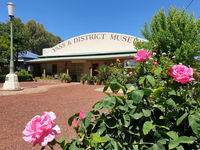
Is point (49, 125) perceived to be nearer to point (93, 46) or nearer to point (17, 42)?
point (93, 46)

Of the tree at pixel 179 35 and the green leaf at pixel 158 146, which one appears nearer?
the green leaf at pixel 158 146

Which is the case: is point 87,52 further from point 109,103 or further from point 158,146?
point 158,146

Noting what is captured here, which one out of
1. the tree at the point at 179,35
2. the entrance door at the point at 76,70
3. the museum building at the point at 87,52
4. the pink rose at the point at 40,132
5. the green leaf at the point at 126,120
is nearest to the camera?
the pink rose at the point at 40,132

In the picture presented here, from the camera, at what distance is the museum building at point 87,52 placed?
16.8 m

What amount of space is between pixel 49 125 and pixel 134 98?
0.64 metres

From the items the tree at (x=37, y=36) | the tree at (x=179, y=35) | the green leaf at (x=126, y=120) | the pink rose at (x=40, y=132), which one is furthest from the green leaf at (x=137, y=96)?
the tree at (x=37, y=36)

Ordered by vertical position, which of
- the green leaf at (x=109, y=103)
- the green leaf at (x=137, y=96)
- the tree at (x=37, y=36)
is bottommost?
the green leaf at (x=109, y=103)

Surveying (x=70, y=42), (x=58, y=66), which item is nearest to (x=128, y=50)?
(x=70, y=42)

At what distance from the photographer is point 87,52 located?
1906 centimetres

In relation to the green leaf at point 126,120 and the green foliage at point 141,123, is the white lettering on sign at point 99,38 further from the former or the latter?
the green leaf at point 126,120

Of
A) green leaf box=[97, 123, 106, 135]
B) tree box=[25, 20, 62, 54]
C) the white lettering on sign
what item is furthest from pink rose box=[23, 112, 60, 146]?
tree box=[25, 20, 62, 54]

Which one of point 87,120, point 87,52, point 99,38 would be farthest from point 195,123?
point 87,52

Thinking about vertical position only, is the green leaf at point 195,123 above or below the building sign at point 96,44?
below

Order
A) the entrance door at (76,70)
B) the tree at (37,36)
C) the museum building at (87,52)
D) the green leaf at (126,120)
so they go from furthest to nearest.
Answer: the tree at (37,36), the entrance door at (76,70), the museum building at (87,52), the green leaf at (126,120)
